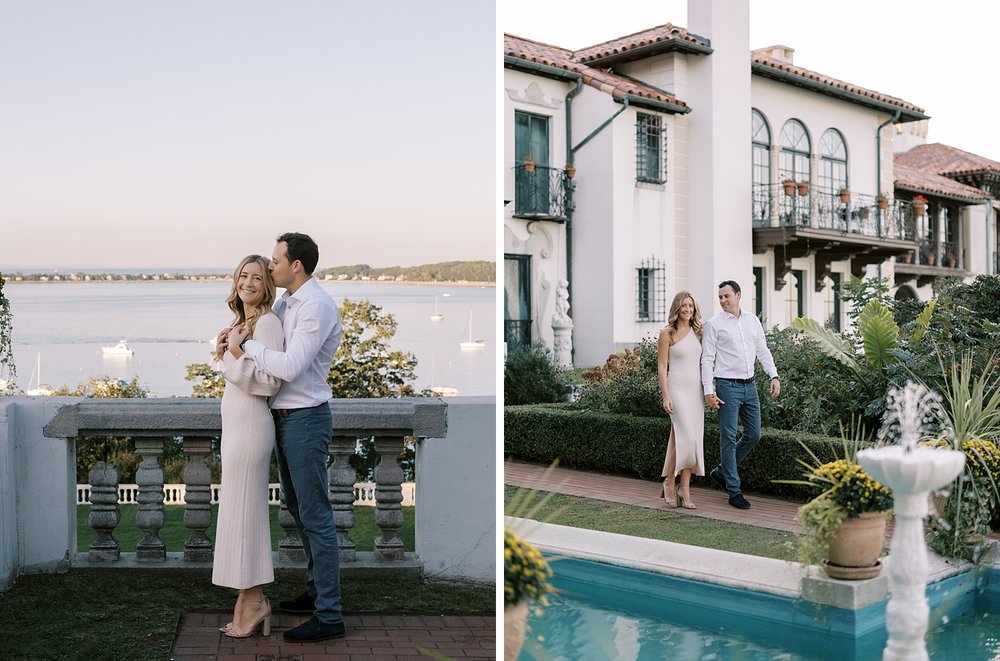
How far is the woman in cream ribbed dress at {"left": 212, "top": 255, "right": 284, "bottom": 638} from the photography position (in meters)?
2.72

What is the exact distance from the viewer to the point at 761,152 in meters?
4.05

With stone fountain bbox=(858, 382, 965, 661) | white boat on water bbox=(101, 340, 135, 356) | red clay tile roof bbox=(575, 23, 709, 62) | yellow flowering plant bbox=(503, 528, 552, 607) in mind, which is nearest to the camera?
yellow flowering plant bbox=(503, 528, 552, 607)

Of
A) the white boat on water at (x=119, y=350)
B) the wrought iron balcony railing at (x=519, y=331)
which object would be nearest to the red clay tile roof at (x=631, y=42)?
the wrought iron balcony railing at (x=519, y=331)

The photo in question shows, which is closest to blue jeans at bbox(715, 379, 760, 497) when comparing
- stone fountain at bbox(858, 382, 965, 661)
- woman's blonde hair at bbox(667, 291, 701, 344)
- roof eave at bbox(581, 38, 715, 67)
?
woman's blonde hair at bbox(667, 291, 701, 344)

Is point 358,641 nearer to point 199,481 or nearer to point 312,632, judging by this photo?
point 312,632

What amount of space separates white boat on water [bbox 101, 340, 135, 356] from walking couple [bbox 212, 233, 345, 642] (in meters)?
7.75

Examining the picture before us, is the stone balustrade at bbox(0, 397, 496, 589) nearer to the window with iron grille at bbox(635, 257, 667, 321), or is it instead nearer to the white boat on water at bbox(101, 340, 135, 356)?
the window with iron grille at bbox(635, 257, 667, 321)

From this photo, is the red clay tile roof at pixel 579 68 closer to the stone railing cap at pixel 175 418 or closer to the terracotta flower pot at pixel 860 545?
the stone railing cap at pixel 175 418

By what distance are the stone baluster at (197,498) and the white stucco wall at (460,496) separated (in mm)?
697

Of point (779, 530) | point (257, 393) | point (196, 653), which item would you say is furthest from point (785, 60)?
point (196, 653)

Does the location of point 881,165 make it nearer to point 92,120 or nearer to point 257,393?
point 257,393

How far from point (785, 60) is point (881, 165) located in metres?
0.63

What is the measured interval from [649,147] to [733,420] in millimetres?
1532

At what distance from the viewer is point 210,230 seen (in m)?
10.6
